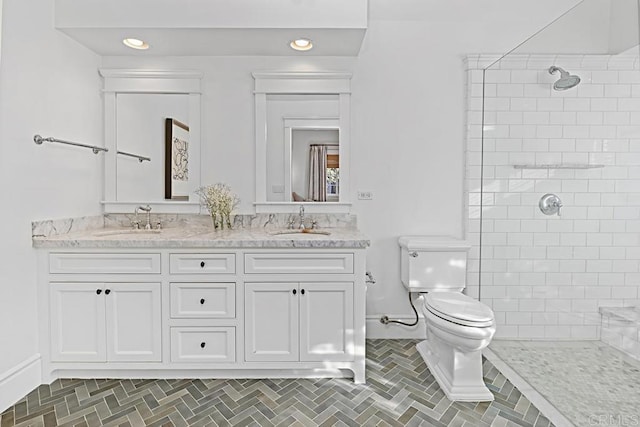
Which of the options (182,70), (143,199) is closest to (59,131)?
(143,199)

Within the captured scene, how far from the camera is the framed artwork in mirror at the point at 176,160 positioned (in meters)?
2.86

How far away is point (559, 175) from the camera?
225 cm

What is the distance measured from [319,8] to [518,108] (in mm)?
1531

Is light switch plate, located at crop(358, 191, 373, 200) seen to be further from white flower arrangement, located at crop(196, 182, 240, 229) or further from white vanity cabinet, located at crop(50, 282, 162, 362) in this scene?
white vanity cabinet, located at crop(50, 282, 162, 362)

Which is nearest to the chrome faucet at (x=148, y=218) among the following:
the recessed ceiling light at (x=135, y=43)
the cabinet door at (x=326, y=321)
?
the recessed ceiling light at (x=135, y=43)

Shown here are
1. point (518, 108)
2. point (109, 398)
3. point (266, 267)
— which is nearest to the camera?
point (109, 398)

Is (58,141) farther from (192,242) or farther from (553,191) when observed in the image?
(553,191)

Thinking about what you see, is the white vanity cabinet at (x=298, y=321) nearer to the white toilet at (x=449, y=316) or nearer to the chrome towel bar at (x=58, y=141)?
the white toilet at (x=449, y=316)

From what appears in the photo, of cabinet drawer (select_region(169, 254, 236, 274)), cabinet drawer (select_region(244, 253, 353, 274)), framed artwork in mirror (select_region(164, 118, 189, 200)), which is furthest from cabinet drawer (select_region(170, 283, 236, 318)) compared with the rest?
framed artwork in mirror (select_region(164, 118, 189, 200))

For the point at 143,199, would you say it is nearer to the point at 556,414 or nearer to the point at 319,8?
the point at 319,8

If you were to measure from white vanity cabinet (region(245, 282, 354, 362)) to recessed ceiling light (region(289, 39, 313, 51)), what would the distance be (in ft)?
5.40

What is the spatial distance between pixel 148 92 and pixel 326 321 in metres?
2.18

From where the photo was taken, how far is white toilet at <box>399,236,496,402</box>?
6.61ft

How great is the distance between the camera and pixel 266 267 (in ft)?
7.24
